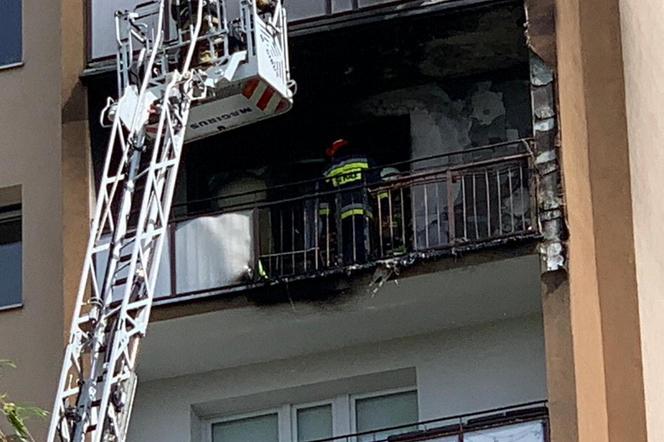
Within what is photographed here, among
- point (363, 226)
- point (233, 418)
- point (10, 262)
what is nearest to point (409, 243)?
point (363, 226)

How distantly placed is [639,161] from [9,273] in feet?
20.1

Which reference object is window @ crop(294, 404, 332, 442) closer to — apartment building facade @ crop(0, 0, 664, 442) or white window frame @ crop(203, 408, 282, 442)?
apartment building facade @ crop(0, 0, 664, 442)

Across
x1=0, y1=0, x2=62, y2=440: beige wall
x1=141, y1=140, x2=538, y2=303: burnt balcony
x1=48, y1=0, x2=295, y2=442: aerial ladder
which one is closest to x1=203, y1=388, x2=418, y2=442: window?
x1=141, y1=140, x2=538, y2=303: burnt balcony

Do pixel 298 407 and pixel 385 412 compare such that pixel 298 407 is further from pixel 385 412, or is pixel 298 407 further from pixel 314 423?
pixel 385 412

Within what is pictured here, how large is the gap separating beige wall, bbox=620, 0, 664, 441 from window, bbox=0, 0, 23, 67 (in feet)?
19.7

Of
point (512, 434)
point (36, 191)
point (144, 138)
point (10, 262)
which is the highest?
point (36, 191)

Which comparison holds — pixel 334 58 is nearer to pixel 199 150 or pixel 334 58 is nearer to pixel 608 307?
pixel 199 150

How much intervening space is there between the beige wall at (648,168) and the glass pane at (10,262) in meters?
5.90

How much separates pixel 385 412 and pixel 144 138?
3.22 metres

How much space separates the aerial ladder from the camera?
16.8 meters

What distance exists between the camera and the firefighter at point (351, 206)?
19188mm

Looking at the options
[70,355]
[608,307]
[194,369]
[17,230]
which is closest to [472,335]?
[608,307]

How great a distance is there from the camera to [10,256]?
71.8 ft

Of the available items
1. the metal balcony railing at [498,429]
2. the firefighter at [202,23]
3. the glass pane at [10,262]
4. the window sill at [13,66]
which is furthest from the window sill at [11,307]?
the metal balcony railing at [498,429]
